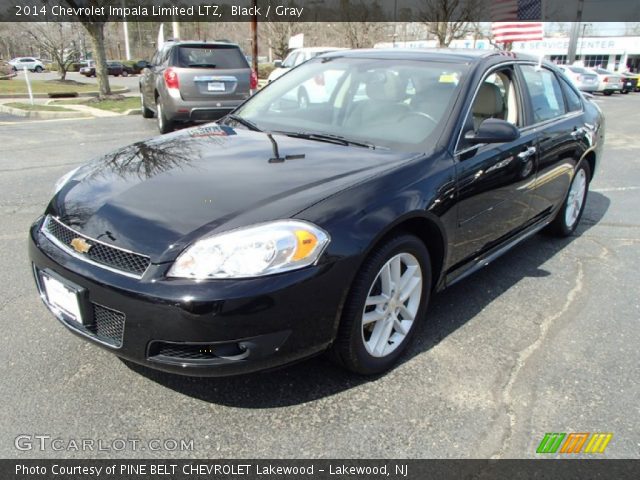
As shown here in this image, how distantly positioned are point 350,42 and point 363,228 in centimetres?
4069

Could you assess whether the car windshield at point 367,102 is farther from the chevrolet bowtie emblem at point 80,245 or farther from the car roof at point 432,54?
the chevrolet bowtie emblem at point 80,245

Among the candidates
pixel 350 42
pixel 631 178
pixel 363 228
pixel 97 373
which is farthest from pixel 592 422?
pixel 350 42

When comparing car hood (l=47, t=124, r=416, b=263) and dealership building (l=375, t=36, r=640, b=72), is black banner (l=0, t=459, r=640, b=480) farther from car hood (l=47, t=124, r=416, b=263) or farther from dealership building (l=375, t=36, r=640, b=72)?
dealership building (l=375, t=36, r=640, b=72)

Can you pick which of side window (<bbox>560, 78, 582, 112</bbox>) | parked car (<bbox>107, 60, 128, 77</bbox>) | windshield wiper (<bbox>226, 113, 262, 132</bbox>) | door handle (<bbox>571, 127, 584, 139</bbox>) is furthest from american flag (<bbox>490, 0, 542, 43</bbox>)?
parked car (<bbox>107, 60, 128, 77</bbox>)

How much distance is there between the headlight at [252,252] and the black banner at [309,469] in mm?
774

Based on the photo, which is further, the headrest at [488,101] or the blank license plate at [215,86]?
the blank license plate at [215,86]

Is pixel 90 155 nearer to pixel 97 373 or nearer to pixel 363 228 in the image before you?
pixel 97 373

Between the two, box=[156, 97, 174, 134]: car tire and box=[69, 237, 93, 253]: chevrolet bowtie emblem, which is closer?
box=[69, 237, 93, 253]: chevrolet bowtie emblem

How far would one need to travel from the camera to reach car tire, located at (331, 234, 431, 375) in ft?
7.84

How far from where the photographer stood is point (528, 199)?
147 inches

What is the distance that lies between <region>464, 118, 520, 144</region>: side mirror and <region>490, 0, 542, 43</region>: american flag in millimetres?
5937

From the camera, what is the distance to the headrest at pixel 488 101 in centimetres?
332

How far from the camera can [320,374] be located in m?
2.68

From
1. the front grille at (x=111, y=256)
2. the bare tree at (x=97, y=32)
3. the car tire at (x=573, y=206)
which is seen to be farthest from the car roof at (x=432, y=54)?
the bare tree at (x=97, y=32)
